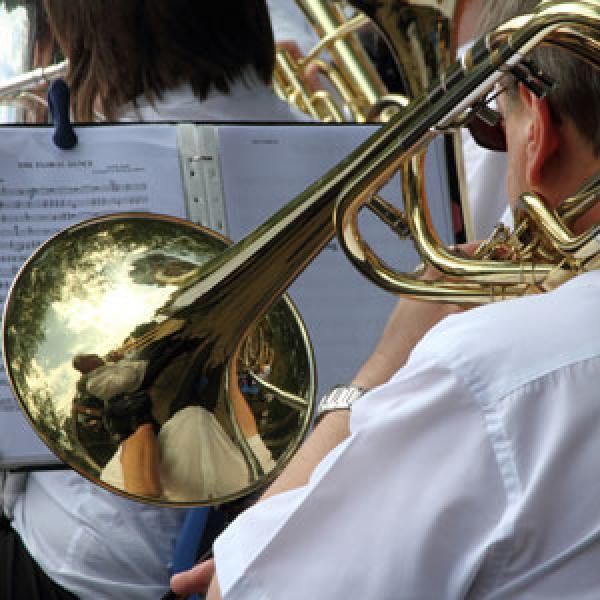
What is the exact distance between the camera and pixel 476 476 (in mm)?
740

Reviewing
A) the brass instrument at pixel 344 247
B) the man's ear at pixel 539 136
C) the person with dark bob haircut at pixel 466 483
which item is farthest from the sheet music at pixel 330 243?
the person with dark bob haircut at pixel 466 483

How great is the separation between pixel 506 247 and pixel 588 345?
0.24m

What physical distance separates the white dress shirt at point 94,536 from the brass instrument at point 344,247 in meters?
0.32

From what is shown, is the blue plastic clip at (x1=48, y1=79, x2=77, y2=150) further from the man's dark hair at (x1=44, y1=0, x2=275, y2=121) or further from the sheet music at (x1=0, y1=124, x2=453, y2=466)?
the man's dark hair at (x1=44, y1=0, x2=275, y2=121)

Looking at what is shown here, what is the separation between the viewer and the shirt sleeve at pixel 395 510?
74 centimetres

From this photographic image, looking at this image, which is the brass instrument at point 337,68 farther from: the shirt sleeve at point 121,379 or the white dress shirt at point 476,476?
the white dress shirt at point 476,476

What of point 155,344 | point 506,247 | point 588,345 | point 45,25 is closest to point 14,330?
point 155,344

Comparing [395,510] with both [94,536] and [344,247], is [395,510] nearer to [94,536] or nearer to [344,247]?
[344,247]

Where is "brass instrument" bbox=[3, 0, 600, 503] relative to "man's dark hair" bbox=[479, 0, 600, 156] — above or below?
below

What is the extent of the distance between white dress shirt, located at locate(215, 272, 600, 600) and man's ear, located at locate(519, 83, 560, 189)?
173 mm

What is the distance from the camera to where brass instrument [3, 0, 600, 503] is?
88 cm

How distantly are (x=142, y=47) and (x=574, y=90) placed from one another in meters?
0.75

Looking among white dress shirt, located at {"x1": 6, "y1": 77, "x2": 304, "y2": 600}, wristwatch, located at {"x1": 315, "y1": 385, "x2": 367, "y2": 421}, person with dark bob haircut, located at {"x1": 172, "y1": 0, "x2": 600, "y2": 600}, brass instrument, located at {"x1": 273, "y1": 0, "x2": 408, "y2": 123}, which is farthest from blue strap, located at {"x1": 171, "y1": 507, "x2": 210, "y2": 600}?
brass instrument, located at {"x1": 273, "y1": 0, "x2": 408, "y2": 123}

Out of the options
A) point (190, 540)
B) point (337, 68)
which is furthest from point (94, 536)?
point (337, 68)
